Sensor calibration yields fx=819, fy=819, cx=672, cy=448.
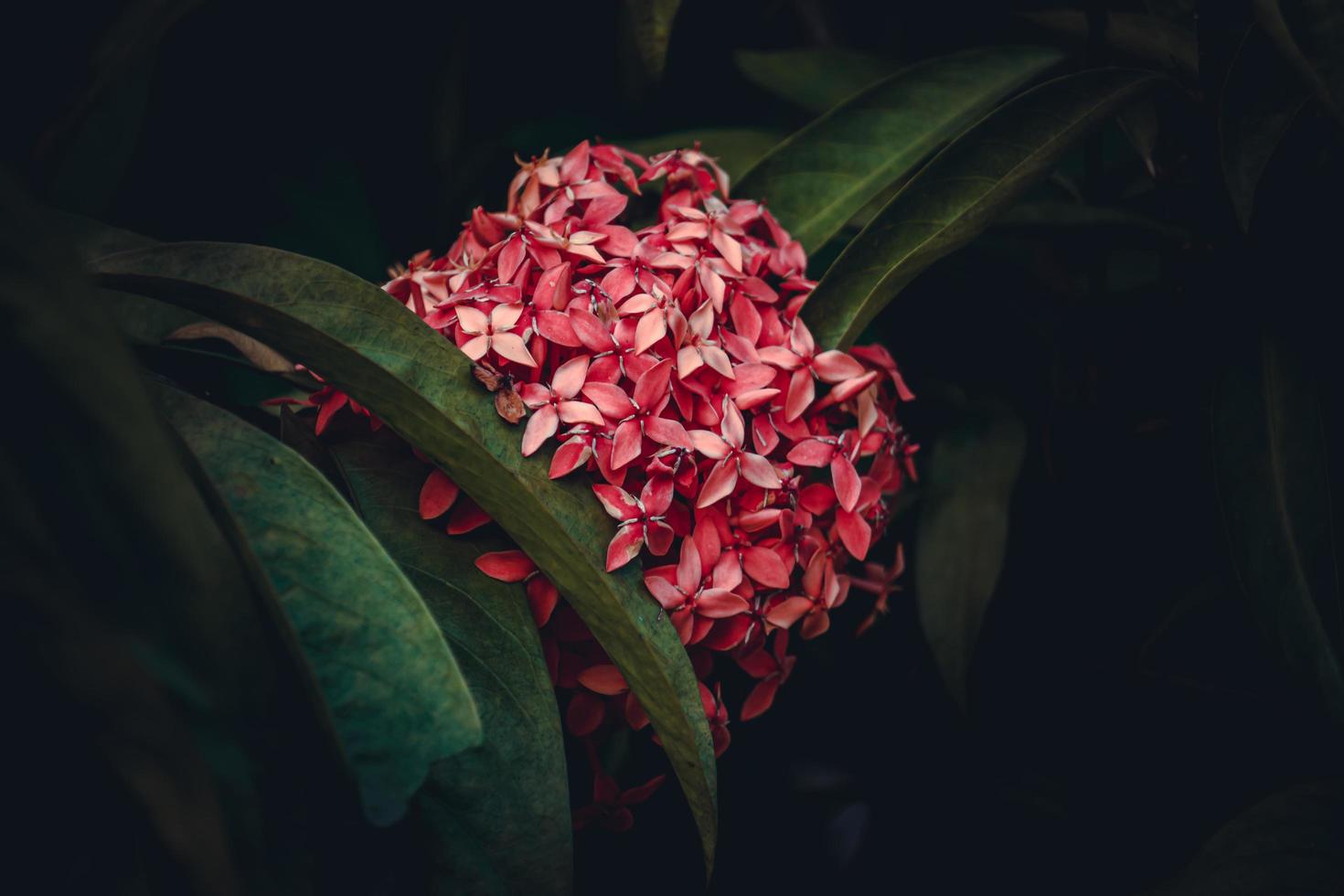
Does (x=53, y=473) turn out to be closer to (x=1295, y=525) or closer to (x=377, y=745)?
(x=377, y=745)

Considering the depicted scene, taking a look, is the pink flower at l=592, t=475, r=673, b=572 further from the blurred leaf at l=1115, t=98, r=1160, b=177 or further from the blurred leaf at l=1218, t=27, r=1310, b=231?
the blurred leaf at l=1115, t=98, r=1160, b=177

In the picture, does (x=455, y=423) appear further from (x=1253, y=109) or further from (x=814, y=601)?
(x=1253, y=109)

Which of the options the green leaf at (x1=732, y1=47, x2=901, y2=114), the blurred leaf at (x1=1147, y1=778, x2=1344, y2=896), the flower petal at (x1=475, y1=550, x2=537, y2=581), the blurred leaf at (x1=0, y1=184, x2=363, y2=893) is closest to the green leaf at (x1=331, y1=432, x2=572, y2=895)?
the flower petal at (x1=475, y1=550, x2=537, y2=581)

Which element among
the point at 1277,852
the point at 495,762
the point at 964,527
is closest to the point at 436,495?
the point at 495,762

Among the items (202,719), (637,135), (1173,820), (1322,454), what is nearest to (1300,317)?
A: (1322,454)

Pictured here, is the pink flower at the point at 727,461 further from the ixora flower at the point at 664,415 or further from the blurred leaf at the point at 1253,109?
the blurred leaf at the point at 1253,109
